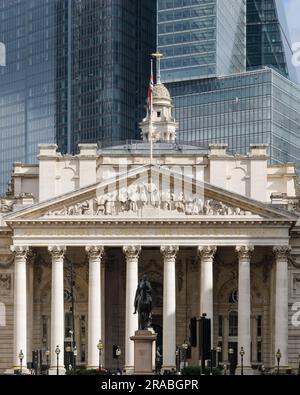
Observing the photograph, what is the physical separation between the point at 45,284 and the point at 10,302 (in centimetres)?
339

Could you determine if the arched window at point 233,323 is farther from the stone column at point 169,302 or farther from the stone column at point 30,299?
the stone column at point 30,299

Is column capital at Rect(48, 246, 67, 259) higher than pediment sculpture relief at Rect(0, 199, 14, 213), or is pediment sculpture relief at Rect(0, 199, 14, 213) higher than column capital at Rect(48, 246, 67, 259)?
pediment sculpture relief at Rect(0, 199, 14, 213)

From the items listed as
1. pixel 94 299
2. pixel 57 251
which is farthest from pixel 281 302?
pixel 57 251

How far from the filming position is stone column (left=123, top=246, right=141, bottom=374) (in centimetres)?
13088

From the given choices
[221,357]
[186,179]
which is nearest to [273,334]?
[221,357]

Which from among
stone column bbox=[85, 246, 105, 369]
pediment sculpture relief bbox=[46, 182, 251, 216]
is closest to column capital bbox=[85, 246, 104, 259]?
stone column bbox=[85, 246, 105, 369]

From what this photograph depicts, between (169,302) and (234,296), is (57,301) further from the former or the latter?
(234,296)

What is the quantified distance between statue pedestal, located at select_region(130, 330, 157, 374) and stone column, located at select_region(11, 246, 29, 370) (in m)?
37.4

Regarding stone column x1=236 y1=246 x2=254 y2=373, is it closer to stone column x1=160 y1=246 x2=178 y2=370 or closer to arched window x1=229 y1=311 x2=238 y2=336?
stone column x1=160 y1=246 x2=178 y2=370

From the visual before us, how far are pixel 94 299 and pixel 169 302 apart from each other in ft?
19.9

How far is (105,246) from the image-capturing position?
13275 cm

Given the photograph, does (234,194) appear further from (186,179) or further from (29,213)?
(29,213)

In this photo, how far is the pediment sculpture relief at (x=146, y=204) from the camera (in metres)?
132

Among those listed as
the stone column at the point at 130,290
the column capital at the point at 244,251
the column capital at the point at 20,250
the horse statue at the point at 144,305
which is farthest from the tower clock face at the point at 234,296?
the horse statue at the point at 144,305
